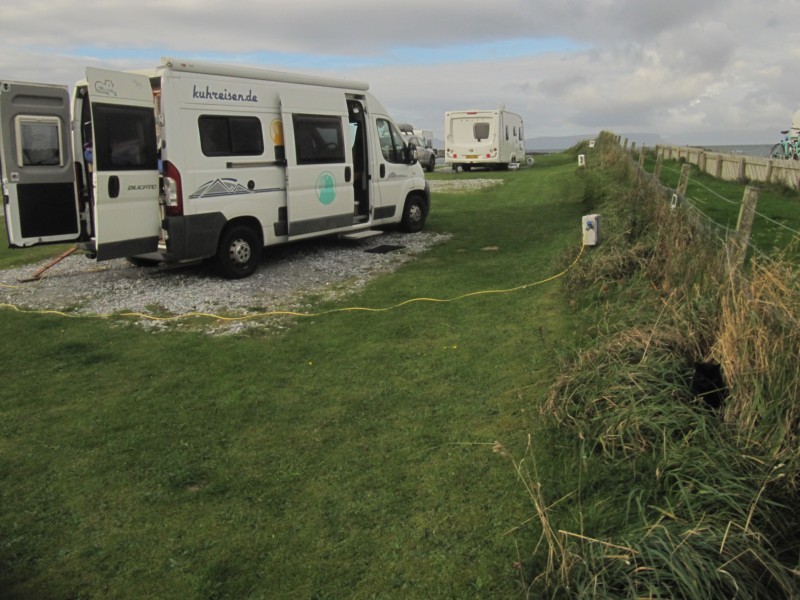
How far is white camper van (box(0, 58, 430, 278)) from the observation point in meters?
7.50

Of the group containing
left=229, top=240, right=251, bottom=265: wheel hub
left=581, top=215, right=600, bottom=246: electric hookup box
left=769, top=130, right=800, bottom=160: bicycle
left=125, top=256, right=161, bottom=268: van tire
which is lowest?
left=125, top=256, right=161, bottom=268: van tire

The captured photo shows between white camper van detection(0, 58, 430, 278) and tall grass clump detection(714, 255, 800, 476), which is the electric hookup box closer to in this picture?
white camper van detection(0, 58, 430, 278)

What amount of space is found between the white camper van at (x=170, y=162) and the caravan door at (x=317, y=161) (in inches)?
0.8

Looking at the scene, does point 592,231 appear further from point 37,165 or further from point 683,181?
point 37,165

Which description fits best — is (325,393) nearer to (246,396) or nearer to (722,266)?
(246,396)

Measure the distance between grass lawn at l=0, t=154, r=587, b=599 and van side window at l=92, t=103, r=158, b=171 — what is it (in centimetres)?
190

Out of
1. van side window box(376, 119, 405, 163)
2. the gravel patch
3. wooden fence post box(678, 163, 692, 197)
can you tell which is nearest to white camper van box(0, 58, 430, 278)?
the gravel patch

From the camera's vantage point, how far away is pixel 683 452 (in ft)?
10.4

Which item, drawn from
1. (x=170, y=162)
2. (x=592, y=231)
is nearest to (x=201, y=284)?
(x=170, y=162)

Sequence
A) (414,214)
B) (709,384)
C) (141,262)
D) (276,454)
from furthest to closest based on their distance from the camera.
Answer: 1. (414,214)
2. (141,262)
3. (276,454)
4. (709,384)

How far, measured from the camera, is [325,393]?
16.6 feet

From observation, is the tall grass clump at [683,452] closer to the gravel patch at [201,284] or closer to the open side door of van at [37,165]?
the gravel patch at [201,284]

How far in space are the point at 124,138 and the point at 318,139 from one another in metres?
3.01

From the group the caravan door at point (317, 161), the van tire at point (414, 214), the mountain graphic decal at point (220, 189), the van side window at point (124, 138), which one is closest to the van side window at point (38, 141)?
the van side window at point (124, 138)
